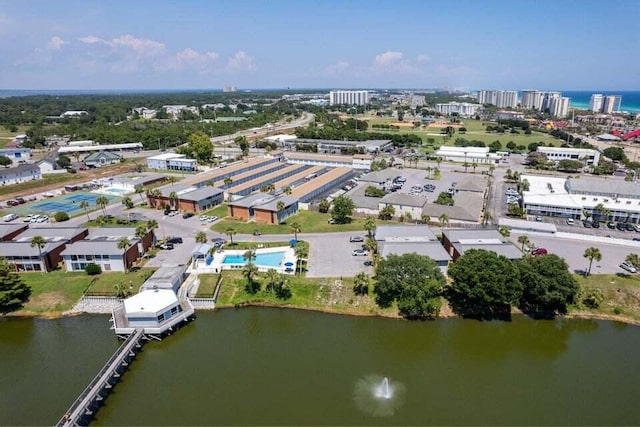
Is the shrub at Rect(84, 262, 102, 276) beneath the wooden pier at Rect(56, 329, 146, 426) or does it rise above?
above

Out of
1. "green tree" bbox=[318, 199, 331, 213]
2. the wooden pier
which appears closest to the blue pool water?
the wooden pier

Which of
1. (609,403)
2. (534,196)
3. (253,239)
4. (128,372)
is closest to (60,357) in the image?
(128,372)

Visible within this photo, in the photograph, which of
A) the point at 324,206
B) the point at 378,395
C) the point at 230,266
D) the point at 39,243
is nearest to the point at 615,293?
the point at 378,395

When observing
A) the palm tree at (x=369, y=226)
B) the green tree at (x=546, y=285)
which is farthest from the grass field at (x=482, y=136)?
the green tree at (x=546, y=285)

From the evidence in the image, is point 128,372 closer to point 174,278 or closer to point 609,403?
point 174,278

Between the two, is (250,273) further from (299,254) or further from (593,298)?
(593,298)

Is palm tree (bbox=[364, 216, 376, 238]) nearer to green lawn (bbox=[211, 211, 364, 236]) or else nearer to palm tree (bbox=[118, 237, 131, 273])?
green lawn (bbox=[211, 211, 364, 236])
